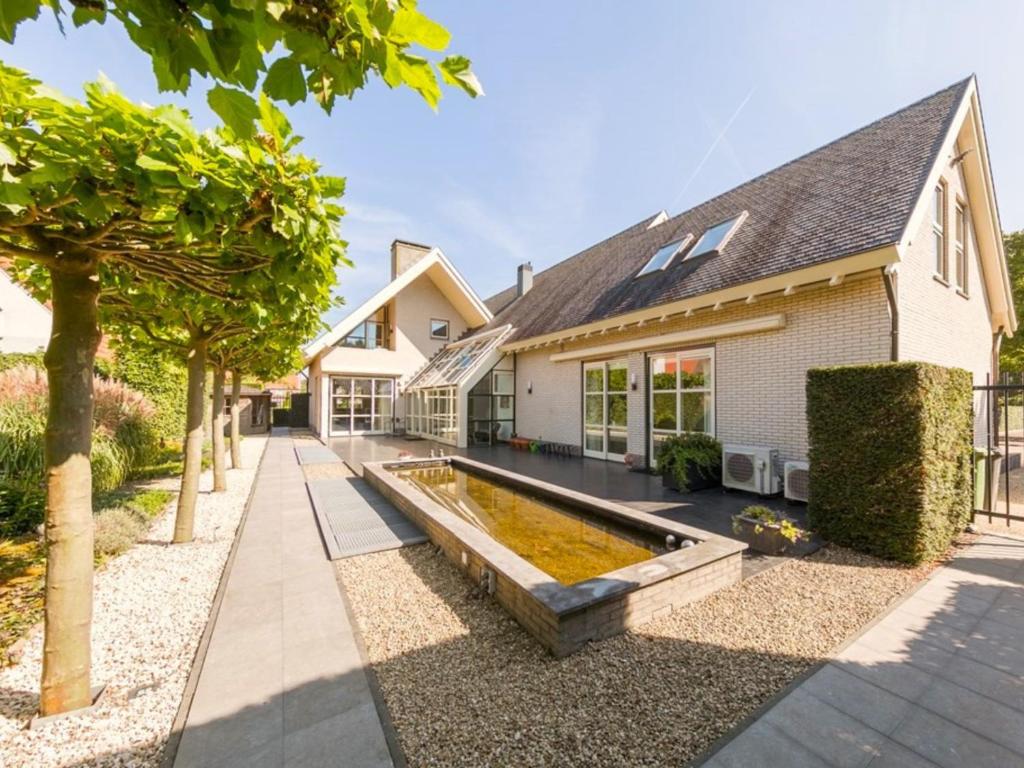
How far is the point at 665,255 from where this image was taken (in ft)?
36.3

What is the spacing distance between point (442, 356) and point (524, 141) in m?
10.8

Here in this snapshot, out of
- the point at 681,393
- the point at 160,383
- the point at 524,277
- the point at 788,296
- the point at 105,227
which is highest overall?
the point at 524,277

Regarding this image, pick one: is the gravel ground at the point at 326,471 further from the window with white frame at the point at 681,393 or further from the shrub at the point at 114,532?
the window with white frame at the point at 681,393

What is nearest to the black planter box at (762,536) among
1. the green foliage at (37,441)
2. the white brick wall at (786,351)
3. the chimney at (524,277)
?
the white brick wall at (786,351)

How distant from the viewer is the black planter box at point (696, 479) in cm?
746

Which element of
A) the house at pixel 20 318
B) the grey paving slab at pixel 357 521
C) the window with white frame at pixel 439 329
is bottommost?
the grey paving slab at pixel 357 521

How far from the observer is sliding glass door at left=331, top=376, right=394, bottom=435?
1888 centimetres

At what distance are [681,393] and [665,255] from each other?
403 centimetres

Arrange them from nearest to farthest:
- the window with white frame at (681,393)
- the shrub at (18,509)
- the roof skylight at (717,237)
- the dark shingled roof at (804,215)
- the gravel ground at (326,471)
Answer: the shrub at (18,509) → the dark shingled roof at (804,215) → the window with white frame at (681,393) → the roof skylight at (717,237) → the gravel ground at (326,471)

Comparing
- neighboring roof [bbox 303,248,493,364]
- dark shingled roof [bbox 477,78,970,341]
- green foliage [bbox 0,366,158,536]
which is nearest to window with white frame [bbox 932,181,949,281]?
dark shingled roof [bbox 477,78,970,341]

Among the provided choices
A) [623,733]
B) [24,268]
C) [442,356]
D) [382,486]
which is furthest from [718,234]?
[442,356]

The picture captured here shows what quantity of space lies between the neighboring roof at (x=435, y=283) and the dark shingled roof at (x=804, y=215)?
266 inches

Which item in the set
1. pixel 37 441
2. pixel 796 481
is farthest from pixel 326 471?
pixel 796 481

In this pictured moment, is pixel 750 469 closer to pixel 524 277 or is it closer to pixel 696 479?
pixel 696 479
